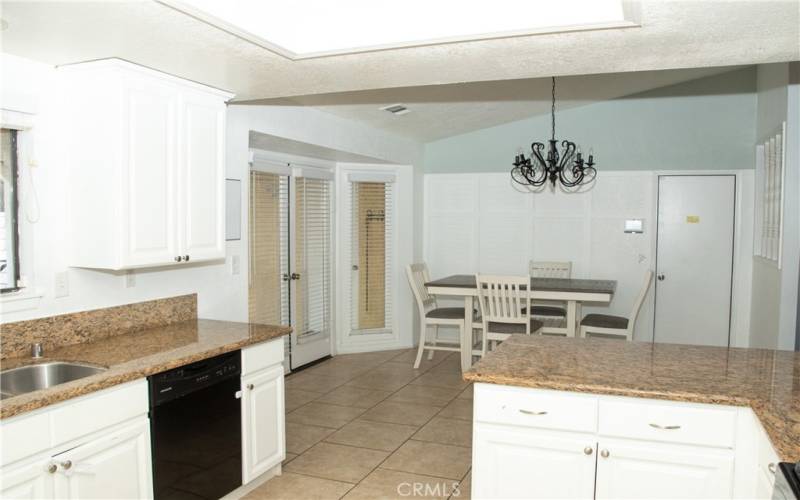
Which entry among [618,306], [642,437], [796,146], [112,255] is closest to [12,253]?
[112,255]

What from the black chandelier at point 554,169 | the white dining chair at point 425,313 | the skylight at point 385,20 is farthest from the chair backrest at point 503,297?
the skylight at point 385,20

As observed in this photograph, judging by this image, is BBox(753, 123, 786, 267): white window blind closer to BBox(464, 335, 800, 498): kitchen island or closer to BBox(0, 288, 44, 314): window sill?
BBox(464, 335, 800, 498): kitchen island

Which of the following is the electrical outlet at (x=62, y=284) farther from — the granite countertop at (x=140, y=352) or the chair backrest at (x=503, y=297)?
the chair backrest at (x=503, y=297)

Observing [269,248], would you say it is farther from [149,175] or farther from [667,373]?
[667,373]

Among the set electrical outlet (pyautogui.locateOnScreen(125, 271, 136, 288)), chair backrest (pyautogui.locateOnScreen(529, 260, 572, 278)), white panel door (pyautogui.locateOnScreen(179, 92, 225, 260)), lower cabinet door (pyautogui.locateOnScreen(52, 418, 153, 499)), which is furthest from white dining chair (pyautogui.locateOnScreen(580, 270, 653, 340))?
lower cabinet door (pyautogui.locateOnScreen(52, 418, 153, 499))

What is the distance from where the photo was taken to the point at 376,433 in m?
4.18

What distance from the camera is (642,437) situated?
2256mm

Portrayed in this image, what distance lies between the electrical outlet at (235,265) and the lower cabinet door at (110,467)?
5.33 ft

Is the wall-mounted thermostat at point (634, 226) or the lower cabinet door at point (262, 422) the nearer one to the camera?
the lower cabinet door at point (262, 422)

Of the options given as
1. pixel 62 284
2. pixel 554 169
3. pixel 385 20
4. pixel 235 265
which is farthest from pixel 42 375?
pixel 554 169

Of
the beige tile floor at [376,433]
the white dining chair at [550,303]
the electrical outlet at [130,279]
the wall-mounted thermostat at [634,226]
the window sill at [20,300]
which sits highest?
the wall-mounted thermostat at [634,226]

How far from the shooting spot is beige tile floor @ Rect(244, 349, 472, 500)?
133 inches

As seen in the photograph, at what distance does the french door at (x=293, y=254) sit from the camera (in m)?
5.20

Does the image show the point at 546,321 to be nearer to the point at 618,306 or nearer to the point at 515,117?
the point at 618,306
